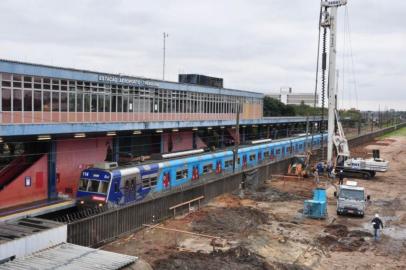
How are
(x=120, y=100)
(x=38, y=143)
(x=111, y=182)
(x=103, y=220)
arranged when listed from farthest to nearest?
(x=120, y=100) < (x=38, y=143) < (x=111, y=182) < (x=103, y=220)

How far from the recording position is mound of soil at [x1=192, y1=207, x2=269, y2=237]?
23.6 metres

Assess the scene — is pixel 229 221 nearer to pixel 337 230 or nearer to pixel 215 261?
pixel 337 230

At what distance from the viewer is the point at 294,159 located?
4625cm

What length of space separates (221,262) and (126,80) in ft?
74.0

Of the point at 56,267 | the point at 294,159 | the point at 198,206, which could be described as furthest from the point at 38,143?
the point at 294,159

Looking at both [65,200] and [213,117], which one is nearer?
[65,200]

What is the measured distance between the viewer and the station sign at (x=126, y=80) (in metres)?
34.6

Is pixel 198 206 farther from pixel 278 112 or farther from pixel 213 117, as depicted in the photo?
pixel 278 112

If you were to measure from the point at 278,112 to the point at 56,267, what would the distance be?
10228cm

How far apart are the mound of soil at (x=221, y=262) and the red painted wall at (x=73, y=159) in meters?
15.4

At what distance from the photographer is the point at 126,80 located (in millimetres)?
37344

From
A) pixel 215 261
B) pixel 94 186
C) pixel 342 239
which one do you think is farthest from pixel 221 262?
pixel 94 186

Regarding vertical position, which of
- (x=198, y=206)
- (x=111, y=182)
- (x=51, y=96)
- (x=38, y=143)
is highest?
(x=51, y=96)

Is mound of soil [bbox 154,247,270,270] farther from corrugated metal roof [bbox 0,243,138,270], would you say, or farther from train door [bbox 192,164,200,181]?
train door [bbox 192,164,200,181]
